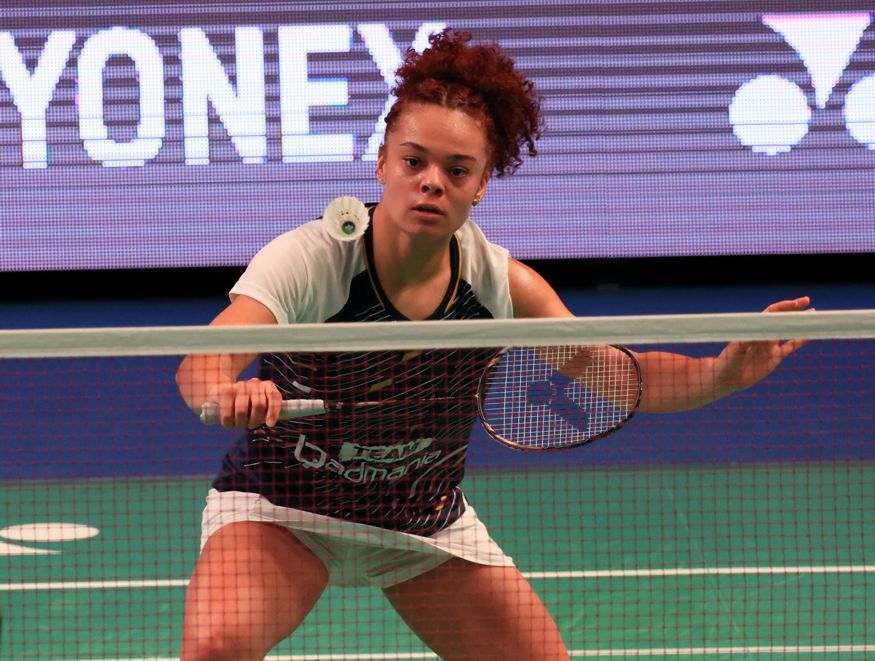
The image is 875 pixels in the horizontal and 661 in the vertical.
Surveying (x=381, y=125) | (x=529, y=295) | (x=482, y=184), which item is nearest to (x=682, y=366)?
(x=529, y=295)

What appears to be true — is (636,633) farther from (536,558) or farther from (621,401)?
(621,401)

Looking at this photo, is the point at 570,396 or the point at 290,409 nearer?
the point at 290,409

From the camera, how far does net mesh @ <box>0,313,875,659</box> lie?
2000mm

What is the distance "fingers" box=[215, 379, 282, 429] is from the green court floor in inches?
52.7

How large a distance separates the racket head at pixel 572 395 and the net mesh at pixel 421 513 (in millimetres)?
115

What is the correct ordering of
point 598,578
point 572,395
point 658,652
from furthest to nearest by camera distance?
point 598,578
point 658,652
point 572,395

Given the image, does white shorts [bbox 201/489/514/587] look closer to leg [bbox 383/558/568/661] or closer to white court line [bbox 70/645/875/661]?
leg [bbox 383/558/568/661]

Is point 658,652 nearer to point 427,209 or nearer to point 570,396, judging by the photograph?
point 570,396

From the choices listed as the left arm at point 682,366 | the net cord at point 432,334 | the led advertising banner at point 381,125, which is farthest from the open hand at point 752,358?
the led advertising banner at point 381,125

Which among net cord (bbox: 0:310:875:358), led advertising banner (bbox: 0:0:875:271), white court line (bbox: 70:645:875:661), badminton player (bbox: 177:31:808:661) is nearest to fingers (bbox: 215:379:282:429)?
net cord (bbox: 0:310:875:358)

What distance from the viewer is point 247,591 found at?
215 centimetres

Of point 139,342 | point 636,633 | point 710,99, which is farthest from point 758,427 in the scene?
point 139,342

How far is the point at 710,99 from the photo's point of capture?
770 centimetres

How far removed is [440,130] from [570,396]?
0.63m
